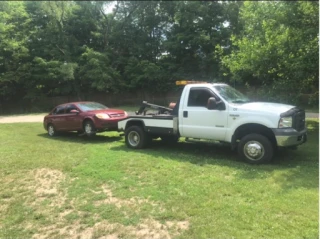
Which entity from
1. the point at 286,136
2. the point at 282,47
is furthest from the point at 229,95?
the point at 282,47

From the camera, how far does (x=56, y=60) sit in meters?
31.8

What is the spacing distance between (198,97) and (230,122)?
1218 mm

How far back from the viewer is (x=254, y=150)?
24.4ft

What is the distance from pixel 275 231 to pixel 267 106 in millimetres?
4082

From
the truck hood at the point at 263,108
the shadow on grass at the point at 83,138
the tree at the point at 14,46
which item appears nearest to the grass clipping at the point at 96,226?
the truck hood at the point at 263,108

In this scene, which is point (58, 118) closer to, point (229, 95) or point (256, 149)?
point (229, 95)

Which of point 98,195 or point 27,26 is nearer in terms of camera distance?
point 98,195

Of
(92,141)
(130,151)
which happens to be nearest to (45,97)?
(92,141)

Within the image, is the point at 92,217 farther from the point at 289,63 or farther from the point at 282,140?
the point at 289,63

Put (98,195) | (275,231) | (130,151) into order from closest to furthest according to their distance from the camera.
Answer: (275,231), (98,195), (130,151)

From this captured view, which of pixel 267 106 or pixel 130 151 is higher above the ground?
pixel 267 106

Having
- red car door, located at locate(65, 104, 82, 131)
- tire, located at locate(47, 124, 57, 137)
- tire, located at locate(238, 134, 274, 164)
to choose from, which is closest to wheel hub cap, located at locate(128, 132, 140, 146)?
red car door, located at locate(65, 104, 82, 131)

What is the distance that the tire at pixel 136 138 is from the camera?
966cm

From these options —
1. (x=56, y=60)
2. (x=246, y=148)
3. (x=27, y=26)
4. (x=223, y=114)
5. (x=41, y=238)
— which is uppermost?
(x=27, y=26)
